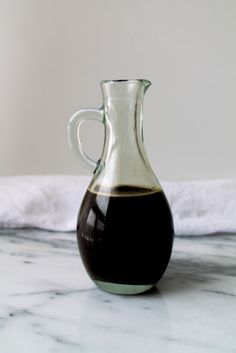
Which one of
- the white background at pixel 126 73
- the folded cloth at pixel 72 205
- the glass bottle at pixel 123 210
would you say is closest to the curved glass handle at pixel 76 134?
the glass bottle at pixel 123 210

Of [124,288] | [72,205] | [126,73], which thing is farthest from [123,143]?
[126,73]

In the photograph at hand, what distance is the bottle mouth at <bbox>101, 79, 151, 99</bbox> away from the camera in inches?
17.9

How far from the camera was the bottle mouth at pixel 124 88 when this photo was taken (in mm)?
454

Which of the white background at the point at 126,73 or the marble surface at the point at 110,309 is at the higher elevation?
the white background at the point at 126,73

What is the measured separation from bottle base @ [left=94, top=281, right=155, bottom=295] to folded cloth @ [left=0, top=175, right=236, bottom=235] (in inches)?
9.2

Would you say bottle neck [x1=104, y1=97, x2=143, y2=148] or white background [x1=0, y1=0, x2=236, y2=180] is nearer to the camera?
bottle neck [x1=104, y1=97, x2=143, y2=148]

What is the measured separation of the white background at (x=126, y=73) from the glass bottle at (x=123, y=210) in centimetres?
36

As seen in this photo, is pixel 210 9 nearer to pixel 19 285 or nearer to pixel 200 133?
pixel 200 133

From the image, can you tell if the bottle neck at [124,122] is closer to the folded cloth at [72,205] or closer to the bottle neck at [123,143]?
the bottle neck at [123,143]

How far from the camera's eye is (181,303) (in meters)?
0.46

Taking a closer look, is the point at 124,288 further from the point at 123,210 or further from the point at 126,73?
the point at 126,73

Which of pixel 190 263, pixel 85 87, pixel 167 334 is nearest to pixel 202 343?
pixel 167 334

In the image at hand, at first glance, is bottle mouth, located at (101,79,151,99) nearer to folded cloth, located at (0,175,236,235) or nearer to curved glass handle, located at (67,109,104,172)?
curved glass handle, located at (67,109,104,172)

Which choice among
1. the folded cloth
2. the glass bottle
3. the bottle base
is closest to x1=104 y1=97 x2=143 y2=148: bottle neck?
the glass bottle
